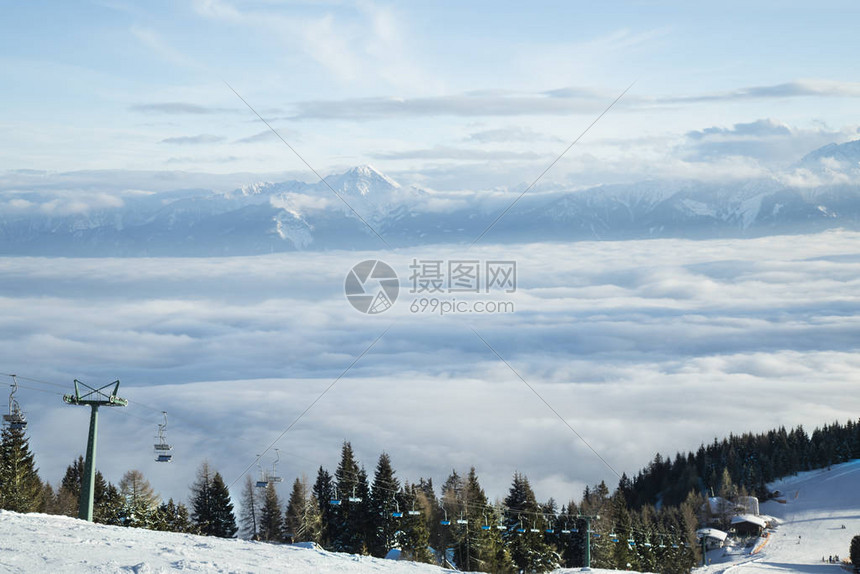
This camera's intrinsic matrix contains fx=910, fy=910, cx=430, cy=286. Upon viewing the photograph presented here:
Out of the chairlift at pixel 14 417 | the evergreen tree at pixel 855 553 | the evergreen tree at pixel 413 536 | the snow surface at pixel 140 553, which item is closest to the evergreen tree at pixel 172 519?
the evergreen tree at pixel 413 536

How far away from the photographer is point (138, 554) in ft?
94.1

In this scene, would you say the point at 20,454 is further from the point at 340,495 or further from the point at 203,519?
the point at 340,495

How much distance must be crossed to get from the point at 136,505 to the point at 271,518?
18703mm

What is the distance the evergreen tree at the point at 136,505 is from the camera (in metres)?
65.1

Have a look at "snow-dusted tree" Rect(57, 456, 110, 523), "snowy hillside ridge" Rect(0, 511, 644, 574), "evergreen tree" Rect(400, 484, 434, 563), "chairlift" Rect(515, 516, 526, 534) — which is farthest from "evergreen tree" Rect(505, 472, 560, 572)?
"snowy hillside ridge" Rect(0, 511, 644, 574)

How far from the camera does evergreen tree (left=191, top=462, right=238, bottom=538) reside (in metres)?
75.1

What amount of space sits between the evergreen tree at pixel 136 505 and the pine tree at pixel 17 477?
6267 millimetres

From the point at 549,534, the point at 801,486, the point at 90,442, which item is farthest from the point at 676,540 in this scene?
the point at 90,442

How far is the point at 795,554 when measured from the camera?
10269 centimetres

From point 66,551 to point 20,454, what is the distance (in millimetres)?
44431

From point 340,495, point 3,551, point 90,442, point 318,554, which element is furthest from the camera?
point 340,495

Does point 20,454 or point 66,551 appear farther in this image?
point 20,454

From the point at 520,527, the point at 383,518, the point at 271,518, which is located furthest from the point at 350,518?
the point at 271,518

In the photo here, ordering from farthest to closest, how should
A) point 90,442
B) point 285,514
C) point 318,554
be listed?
point 285,514 → point 90,442 → point 318,554
